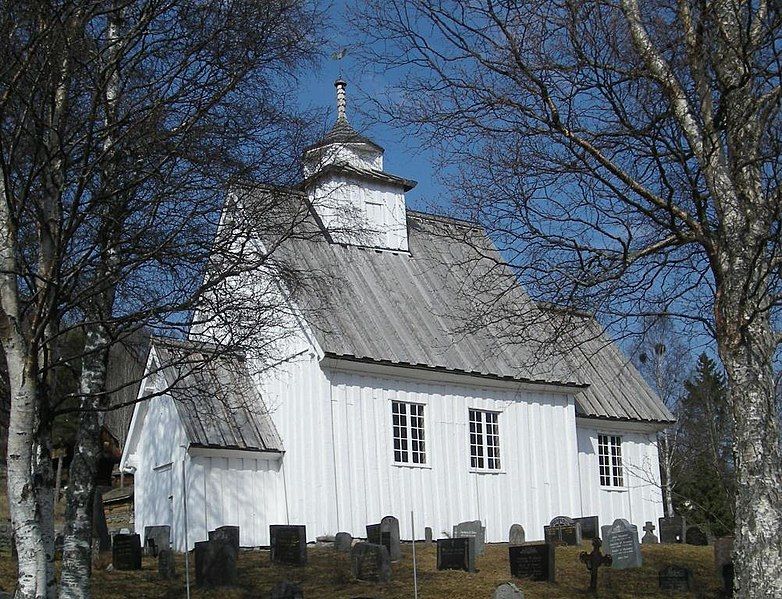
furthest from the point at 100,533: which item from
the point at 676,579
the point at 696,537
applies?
the point at 696,537

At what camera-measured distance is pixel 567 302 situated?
467 inches

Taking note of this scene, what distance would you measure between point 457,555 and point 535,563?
1.44 metres

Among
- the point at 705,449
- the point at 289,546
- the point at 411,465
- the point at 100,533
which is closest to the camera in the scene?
the point at 289,546

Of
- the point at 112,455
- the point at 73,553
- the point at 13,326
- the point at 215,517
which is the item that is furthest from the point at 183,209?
the point at 112,455

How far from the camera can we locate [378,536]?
20.4m

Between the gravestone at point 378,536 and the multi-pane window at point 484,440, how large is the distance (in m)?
4.38

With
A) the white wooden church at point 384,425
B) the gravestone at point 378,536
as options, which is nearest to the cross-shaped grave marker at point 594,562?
the gravestone at point 378,536

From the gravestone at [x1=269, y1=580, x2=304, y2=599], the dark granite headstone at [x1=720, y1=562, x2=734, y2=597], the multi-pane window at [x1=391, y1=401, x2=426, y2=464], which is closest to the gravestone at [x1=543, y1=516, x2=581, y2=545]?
the multi-pane window at [x1=391, y1=401, x2=426, y2=464]

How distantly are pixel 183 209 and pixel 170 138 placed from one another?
74 cm

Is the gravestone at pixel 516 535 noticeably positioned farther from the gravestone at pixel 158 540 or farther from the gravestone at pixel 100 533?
the gravestone at pixel 100 533

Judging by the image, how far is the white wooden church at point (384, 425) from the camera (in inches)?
888

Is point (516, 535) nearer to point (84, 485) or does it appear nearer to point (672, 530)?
point (672, 530)

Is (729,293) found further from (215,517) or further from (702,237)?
(215,517)

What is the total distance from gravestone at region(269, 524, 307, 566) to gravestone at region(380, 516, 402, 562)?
5.00 ft
